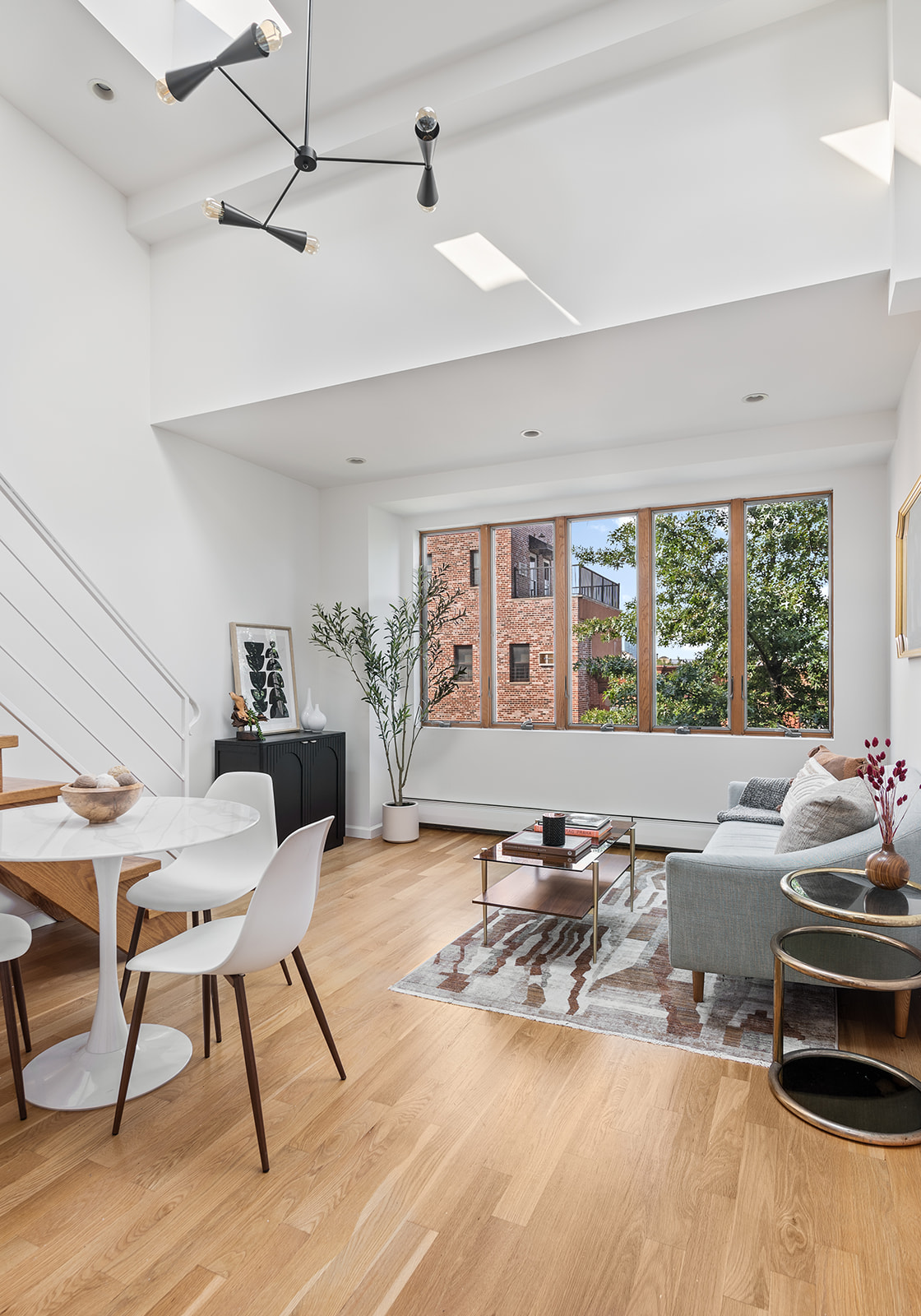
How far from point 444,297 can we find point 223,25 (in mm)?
1459

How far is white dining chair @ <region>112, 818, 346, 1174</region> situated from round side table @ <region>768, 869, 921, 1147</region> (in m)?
1.46

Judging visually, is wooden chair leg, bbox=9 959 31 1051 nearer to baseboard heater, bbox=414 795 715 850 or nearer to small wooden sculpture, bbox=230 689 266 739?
small wooden sculpture, bbox=230 689 266 739

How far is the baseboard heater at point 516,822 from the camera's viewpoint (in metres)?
5.14

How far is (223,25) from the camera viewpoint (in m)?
3.24

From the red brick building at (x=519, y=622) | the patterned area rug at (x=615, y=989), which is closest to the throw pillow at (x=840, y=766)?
the patterned area rug at (x=615, y=989)

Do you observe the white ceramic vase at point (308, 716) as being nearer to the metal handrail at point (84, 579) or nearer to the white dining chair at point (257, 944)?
the metal handrail at point (84, 579)

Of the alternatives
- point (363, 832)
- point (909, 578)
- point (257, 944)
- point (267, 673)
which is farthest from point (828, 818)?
point (267, 673)

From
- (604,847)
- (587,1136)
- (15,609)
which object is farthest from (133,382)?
(587,1136)

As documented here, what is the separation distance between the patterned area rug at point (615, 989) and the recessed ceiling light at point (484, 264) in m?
2.87

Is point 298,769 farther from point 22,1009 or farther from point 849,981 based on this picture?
point 849,981

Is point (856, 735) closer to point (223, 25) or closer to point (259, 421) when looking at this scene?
point (259, 421)

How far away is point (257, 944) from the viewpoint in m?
1.96

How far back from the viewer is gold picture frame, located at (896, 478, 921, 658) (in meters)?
3.29

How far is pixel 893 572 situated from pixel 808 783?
4.78 ft
